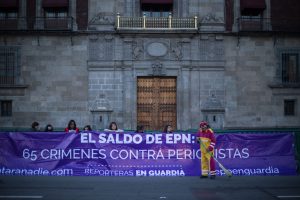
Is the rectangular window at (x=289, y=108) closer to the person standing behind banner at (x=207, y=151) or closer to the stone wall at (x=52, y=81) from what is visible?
the stone wall at (x=52, y=81)

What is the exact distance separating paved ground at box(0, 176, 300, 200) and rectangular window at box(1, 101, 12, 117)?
37.3ft

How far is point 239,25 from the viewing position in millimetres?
25312

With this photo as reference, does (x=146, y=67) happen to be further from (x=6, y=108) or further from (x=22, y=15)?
(x=6, y=108)

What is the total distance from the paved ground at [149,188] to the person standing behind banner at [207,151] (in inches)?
13.7

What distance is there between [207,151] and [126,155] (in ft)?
9.16

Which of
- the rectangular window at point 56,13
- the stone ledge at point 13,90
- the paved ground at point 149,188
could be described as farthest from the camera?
the rectangular window at point 56,13

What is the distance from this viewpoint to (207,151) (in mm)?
14531

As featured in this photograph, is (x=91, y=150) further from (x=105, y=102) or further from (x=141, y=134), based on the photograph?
(x=105, y=102)

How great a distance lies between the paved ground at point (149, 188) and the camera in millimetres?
10695

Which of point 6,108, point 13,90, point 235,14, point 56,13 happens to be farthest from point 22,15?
point 235,14

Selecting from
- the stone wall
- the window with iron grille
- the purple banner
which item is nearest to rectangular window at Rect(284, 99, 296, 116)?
the purple banner

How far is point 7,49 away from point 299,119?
17.3 meters

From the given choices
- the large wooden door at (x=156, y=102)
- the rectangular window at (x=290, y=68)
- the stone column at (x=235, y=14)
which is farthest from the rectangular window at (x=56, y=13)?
the rectangular window at (x=290, y=68)

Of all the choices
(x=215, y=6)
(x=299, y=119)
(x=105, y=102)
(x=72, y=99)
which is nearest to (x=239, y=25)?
(x=215, y=6)
